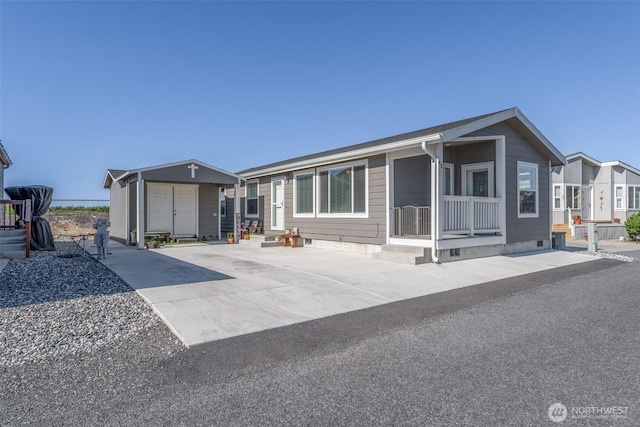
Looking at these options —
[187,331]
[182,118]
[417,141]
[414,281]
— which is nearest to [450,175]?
[417,141]

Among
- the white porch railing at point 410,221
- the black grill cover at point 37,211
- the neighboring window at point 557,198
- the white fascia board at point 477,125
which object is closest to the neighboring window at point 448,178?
the white fascia board at point 477,125

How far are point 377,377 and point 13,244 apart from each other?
1109 cm

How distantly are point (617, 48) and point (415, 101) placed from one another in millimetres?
7334

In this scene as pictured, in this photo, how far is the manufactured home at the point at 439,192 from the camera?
→ 28.4ft

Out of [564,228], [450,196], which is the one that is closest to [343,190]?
[450,196]

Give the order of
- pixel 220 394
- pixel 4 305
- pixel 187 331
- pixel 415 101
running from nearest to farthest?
pixel 220 394
pixel 187 331
pixel 4 305
pixel 415 101

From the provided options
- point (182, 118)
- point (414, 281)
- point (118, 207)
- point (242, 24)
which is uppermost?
point (242, 24)

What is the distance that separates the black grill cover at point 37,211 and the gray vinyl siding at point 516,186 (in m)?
13.5

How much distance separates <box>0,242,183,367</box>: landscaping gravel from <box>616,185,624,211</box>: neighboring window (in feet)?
82.7

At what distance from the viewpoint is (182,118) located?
16500mm

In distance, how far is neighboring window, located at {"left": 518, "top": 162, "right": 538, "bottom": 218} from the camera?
1046cm

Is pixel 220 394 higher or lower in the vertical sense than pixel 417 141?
lower

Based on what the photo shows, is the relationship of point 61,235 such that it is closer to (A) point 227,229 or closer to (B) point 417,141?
(A) point 227,229

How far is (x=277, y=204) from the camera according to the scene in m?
13.7
